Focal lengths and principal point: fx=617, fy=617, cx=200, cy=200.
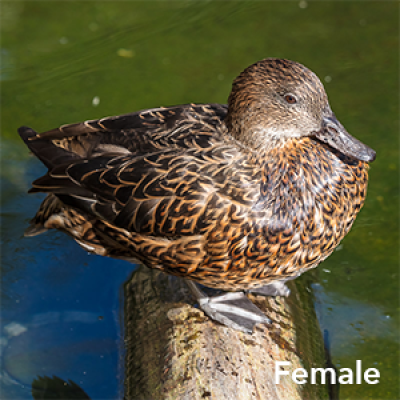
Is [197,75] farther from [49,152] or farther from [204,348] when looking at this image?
[204,348]

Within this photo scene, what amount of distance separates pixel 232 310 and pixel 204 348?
33cm

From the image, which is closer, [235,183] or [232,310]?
[235,183]

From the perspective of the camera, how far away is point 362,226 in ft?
14.5

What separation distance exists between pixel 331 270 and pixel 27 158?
2679 millimetres

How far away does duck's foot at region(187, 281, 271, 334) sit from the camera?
320cm

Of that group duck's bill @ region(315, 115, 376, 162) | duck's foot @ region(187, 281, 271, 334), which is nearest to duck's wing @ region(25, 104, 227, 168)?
duck's bill @ region(315, 115, 376, 162)

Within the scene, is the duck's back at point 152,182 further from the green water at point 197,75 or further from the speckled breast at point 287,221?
the green water at point 197,75

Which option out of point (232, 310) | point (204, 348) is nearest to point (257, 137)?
point (232, 310)

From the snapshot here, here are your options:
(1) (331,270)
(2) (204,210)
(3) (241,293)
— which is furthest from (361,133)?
(2) (204,210)

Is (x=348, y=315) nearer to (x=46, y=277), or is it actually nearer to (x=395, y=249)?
(x=395, y=249)

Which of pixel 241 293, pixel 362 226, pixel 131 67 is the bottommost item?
pixel 241 293

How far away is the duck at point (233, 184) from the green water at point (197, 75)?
97cm

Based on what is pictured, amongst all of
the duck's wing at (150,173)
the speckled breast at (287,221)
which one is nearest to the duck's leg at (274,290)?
the speckled breast at (287,221)

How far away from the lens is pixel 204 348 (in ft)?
10.0
